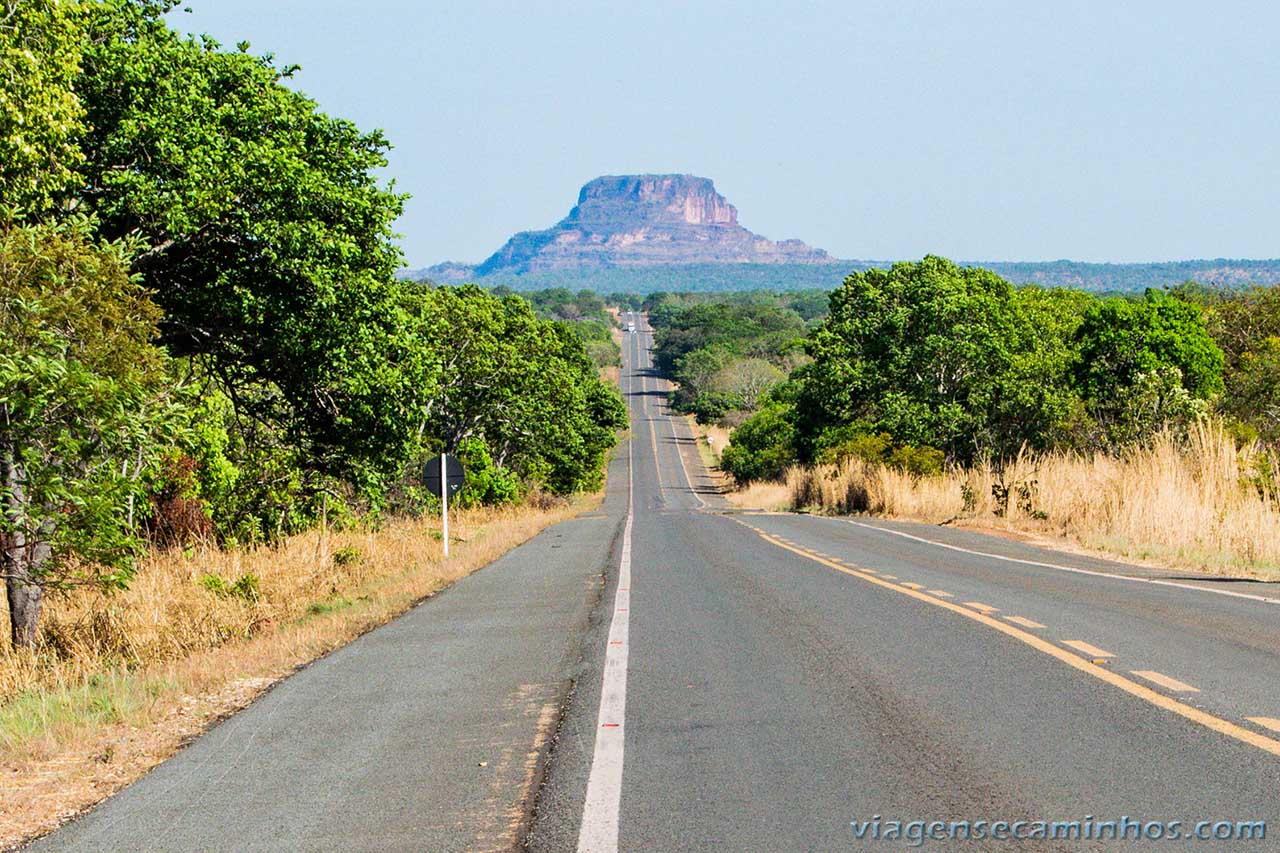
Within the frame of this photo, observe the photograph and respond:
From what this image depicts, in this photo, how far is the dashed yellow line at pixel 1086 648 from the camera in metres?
8.38

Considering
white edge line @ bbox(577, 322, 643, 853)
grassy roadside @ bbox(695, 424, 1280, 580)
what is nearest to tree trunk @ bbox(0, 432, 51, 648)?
white edge line @ bbox(577, 322, 643, 853)

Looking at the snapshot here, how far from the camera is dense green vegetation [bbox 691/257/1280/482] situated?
5278 cm

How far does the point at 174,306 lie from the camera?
1950cm

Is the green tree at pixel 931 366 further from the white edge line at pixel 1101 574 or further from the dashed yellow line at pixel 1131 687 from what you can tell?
the dashed yellow line at pixel 1131 687

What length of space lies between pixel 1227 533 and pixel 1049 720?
12319 millimetres

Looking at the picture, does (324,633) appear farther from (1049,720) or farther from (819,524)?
(819,524)

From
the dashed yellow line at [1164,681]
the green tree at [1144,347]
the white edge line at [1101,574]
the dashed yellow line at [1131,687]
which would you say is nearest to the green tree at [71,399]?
the dashed yellow line at [1131,687]

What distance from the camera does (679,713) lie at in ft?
22.9

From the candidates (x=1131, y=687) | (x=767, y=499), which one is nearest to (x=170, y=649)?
(x=1131, y=687)

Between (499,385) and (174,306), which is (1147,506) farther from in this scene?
(499,385)

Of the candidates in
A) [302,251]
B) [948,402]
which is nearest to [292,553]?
[302,251]

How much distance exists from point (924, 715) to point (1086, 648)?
257cm

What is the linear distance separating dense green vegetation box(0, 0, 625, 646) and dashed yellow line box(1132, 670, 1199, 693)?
8668mm

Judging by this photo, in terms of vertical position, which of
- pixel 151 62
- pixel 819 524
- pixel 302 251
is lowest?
pixel 819 524
